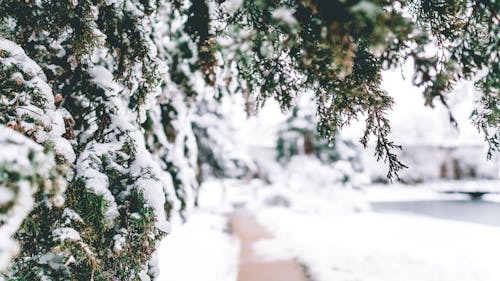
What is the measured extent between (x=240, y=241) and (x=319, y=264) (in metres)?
3.83

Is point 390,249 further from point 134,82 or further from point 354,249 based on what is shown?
point 134,82

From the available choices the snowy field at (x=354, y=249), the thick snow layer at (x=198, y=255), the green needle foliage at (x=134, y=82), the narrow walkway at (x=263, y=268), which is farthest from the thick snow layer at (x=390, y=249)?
the green needle foliage at (x=134, y=82)

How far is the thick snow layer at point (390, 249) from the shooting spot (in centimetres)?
694

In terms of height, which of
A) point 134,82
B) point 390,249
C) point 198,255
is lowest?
point 390,249

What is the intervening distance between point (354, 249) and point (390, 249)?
94cm

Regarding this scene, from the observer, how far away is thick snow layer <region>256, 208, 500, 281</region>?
6.94m

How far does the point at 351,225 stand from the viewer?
44.1 feet

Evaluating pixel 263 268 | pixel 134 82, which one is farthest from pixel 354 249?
pixel 134 82

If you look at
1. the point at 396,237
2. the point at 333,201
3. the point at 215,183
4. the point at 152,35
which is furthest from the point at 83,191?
the point at 215,183

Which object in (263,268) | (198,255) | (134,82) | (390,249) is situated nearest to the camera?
(134,82)

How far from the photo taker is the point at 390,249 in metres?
9.00

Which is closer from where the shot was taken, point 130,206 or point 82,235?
point 82,235

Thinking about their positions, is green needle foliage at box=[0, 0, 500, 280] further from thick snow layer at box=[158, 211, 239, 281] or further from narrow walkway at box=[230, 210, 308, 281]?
narrow walkway at box=[230, 210, 308, 281]

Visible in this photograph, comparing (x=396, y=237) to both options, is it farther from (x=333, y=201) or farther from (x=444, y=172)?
(x=444, y=172)
